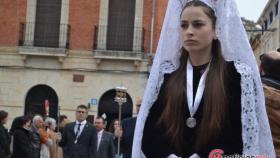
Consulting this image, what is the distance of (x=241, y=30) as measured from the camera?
410 cm

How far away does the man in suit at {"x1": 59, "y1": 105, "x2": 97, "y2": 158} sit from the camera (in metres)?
13.8

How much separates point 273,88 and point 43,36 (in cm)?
2532

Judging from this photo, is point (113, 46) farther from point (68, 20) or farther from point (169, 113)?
point (169, 113)

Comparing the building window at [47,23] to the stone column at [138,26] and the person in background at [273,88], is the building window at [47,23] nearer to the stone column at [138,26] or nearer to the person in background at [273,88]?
the stone column at [138,26]

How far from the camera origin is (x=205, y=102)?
3.92m

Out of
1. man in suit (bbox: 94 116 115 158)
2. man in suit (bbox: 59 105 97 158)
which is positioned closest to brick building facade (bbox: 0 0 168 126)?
man in suit (bbox: 94 116 115 158)

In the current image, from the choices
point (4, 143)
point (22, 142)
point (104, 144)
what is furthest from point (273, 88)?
point (104, 144)

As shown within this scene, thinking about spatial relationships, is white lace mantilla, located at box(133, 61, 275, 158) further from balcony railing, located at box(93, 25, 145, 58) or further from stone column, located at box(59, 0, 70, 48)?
stone column, located at box(59, 0, 70, 48)

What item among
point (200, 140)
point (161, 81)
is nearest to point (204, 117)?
point (200, 140)

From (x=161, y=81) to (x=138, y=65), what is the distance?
2520 cm

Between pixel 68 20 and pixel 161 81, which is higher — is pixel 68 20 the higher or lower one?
the higher one

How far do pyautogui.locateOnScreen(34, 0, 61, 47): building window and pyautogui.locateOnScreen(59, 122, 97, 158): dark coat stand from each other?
16176mm

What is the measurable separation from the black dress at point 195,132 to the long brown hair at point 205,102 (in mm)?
32

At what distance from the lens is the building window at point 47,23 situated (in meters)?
29.8
